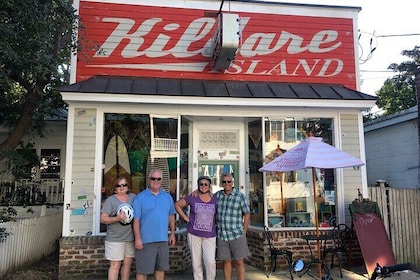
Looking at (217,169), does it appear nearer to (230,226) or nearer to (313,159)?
(230,226)

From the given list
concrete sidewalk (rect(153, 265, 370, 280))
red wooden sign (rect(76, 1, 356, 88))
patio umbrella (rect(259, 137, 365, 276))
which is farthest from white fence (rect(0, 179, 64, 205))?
patio umbrella (rect(259, 137, 365, 276))

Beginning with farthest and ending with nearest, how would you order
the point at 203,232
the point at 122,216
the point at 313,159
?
the point at 313,159
the point at 203,232
the point at 122,216

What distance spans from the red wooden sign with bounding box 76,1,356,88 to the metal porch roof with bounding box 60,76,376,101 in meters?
0.18

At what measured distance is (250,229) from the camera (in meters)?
7.47

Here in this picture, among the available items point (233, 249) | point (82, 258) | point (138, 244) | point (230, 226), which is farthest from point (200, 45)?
point (82, 258)

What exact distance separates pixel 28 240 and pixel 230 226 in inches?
175

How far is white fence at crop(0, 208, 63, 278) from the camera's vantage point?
646 cm

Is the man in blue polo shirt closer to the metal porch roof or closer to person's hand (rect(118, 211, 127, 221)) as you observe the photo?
person's hand (rect(118, 211, 127, 221))

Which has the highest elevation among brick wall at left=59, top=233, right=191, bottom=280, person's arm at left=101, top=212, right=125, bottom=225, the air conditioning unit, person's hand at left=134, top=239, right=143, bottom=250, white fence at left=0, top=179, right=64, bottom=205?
the air conditioning unit

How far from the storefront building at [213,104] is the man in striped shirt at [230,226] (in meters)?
1.71

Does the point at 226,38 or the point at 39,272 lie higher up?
the point at 226,38

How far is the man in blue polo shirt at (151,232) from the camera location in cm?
490

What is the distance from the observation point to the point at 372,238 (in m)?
6.71

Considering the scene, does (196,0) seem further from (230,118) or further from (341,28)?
(341,28)
